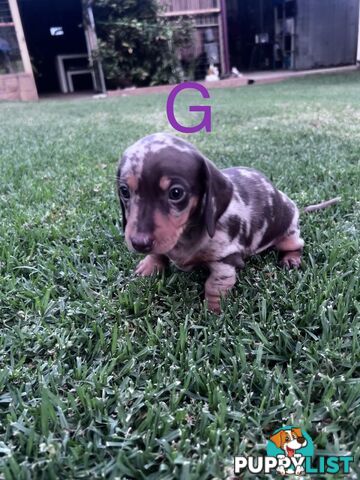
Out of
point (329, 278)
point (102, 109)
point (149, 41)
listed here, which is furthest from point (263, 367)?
point (149, 41)

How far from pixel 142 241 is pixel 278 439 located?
0.89 m

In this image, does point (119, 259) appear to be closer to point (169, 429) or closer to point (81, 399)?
point (81, 399)

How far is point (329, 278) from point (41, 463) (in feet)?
5.31

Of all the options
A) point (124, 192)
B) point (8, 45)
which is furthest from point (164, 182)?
point (8, 45)

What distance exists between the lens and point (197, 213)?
6.98 feet

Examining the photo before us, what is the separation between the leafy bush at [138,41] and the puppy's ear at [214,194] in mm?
13976

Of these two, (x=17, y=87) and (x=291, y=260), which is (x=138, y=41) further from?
(x=291, y=260)

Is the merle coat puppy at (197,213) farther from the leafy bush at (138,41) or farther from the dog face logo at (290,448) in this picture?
the leafy bush at (138,41)

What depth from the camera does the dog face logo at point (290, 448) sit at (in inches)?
51.9

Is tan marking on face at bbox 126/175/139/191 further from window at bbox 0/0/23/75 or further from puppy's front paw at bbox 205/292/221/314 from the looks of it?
window at bbox 0/0/23/75

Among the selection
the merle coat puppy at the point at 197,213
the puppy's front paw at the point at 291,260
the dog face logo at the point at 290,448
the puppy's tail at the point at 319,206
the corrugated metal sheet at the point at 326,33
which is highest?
the corrugated metal sheet at the point at 326,33

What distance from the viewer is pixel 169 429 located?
1.44 m

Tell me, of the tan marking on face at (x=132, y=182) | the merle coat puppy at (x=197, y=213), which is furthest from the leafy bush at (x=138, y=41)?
the tan marking on face at (x=132, y=182)

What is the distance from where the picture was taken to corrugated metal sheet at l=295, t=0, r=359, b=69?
57.5 feet
